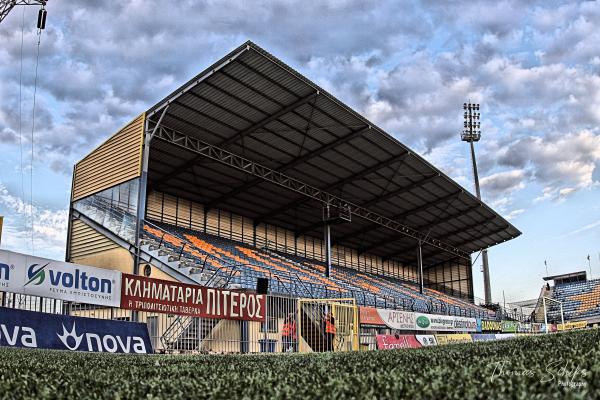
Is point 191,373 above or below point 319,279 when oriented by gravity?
below

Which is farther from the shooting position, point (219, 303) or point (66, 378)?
point (219, 303)

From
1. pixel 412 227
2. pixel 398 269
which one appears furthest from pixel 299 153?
pixel 398 269

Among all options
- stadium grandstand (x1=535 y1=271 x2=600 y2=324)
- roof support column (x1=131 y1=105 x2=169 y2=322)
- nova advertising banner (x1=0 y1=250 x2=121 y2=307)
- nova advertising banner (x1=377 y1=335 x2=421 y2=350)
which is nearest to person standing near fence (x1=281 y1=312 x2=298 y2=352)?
nova advertising banner (x1=0 y1=250 x2=121 y2=307)

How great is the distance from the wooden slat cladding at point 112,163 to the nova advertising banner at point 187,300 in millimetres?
11739

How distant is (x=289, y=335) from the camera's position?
17.8 m

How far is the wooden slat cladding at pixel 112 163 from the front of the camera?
2777cm

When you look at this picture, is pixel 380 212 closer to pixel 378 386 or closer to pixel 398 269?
pixel 398 269

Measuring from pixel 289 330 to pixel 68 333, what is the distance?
283 inches

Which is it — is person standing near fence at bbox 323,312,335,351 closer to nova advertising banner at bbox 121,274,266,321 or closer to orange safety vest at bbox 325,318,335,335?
orange safety vest at bbox 325,318,335,335

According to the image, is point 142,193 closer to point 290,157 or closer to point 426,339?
point 290,157

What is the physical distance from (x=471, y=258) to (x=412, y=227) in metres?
16.1

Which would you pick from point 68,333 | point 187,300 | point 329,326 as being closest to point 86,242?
point 187,300

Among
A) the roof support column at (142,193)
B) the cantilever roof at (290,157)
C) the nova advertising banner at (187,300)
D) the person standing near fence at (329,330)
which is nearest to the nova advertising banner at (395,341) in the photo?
the person standing near fence at (329,330)

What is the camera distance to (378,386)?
3.48 meters
